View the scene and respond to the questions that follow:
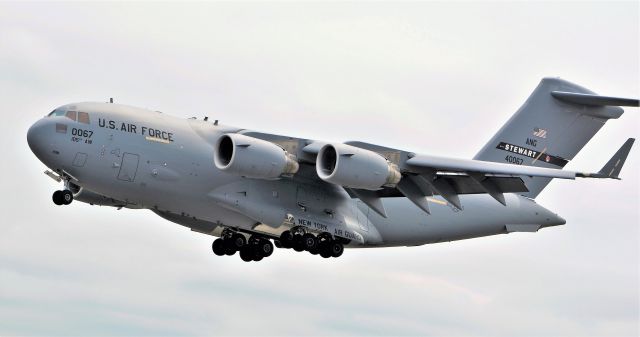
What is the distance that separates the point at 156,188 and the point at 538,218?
26.0 ft

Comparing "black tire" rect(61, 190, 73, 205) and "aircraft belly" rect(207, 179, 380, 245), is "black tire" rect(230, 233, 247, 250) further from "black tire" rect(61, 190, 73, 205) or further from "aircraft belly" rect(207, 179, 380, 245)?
"black tire" rect(61, 190, 73, 205)

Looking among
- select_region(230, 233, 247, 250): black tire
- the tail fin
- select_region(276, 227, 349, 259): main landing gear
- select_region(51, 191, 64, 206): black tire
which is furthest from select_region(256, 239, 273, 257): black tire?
the tail fin

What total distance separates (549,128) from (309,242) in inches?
259

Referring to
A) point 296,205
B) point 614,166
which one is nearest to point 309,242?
point 296,205

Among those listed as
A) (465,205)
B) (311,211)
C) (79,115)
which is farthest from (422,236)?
(79,115)

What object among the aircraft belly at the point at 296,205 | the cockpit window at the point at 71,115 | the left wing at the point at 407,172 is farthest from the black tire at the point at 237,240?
the cockpit window at the point at 71,115

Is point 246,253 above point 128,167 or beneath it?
beneath

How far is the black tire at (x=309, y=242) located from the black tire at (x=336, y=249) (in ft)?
1.01

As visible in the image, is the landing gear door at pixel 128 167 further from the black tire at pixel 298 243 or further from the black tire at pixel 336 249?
the black tire at pixel 336 249

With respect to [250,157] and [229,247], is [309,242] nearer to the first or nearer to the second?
[229,247]

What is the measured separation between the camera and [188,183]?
2195cm

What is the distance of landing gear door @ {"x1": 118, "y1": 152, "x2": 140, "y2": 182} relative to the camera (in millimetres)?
21469

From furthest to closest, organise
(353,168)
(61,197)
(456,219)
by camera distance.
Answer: (456,219) → (61,197) → (353,168)

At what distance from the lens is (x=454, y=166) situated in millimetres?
21516
